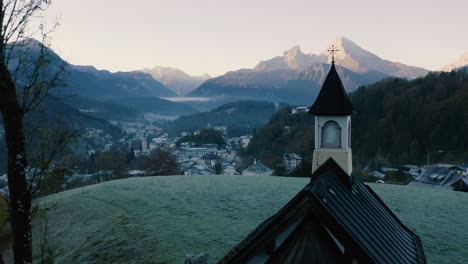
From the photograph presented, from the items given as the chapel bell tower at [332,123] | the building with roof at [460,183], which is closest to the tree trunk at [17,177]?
the chapel bell tower at [332,123]

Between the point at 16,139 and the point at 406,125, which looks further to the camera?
the point at 406,125

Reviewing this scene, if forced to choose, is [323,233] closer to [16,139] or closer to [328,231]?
[328,231]

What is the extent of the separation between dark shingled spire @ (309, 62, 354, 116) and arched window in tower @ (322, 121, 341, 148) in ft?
1.22

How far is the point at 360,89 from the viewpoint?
117188mm

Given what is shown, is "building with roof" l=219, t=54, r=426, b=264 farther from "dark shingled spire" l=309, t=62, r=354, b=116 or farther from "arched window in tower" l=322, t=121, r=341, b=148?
"arched window in tower" l=322, t=121, r=341, b=148

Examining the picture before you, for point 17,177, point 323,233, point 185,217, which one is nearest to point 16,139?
point 17,177

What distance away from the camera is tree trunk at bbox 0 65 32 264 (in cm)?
757

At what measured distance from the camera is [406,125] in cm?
9775

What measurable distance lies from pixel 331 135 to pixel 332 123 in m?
0.36

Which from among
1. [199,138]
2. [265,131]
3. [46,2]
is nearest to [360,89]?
[265,131]

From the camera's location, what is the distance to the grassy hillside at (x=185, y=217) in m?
18.5

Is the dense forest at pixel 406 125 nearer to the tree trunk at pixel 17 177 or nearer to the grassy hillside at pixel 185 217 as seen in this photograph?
the grassy hillside at pixel 185 217

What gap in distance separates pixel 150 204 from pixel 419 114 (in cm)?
8716

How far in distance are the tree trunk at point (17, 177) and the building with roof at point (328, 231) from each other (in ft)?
13.4
